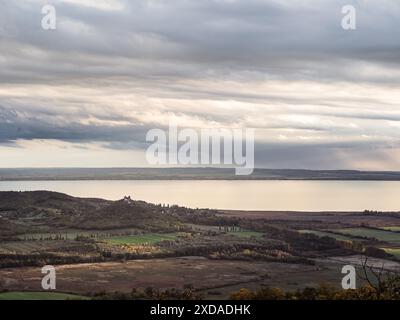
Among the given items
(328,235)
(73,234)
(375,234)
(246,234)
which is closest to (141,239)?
(73,234)

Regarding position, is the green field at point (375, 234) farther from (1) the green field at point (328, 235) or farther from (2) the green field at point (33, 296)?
(2) the green field at point (33, 296)

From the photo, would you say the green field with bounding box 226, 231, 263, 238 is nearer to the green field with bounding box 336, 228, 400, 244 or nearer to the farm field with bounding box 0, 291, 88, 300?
the green field with bounding box 336, 228, 400, 244

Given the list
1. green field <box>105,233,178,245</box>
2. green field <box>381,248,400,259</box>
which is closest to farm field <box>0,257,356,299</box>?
green field <box>381,248,400,259</box>

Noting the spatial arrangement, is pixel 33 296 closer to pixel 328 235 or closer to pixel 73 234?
pixel 73 234
